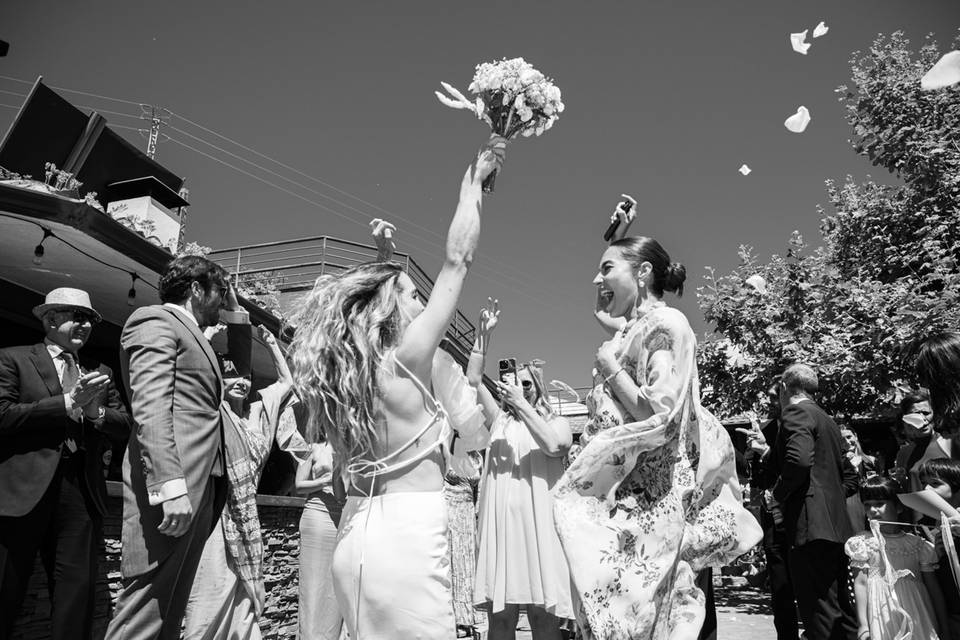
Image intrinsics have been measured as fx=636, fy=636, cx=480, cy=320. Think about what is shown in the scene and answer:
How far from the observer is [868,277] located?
10.5m


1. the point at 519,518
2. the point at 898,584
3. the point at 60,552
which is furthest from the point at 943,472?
the point at 60,552

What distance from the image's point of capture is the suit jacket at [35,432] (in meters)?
3.20

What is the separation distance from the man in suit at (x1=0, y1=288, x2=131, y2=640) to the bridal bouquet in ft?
7.72

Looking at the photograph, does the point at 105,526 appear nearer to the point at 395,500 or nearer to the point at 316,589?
the point at 316,589

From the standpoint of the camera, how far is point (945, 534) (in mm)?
3125

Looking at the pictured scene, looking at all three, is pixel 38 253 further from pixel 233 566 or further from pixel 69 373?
pixel 233 566

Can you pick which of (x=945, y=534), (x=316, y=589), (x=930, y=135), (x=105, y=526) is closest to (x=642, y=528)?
(x=945, y=534)

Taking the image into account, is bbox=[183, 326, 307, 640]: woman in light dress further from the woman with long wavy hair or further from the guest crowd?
the woman with long wavy hair

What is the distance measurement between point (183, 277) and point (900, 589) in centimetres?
449

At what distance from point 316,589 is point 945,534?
3633 millimetres

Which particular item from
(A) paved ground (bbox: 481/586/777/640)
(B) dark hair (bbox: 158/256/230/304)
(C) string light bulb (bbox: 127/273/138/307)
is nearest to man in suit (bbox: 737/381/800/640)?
(A) paved ground (bbox: 481/586/777/640)

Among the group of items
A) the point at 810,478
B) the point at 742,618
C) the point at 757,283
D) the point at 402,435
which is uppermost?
the point at 757,283

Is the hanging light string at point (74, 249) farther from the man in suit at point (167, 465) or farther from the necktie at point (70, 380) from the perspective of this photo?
the man in suit at point (167, 465)

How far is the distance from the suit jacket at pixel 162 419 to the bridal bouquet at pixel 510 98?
1620 millimetres
